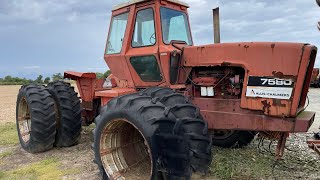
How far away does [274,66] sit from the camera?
4.49m

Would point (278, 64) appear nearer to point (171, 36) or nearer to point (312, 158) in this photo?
point (171, 36)

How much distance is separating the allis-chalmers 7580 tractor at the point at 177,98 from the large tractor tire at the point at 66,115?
0.14 feet

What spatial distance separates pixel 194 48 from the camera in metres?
5.43

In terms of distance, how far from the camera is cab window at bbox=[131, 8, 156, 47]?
5.76 m

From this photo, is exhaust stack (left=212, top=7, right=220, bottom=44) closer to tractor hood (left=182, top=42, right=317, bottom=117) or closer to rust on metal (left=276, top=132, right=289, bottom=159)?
tractor hood (left=182, top=42, right=317, bottom=117)

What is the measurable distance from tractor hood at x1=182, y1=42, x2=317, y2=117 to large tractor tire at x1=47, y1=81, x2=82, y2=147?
3334 mm

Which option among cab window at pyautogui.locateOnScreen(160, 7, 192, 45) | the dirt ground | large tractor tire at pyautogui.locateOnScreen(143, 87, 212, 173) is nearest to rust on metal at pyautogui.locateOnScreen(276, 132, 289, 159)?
the dirt ground

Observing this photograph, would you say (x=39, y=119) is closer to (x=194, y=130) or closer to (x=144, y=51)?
(x=144, y=51)

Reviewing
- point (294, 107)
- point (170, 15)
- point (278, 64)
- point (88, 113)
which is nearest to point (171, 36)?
point (170, 15)

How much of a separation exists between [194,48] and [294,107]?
5.76 feet

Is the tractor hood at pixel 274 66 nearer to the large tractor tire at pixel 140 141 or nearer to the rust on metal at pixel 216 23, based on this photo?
the rust on metal at pixel 216 23

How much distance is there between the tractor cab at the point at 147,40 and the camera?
564 cm

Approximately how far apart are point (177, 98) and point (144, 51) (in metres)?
1.41

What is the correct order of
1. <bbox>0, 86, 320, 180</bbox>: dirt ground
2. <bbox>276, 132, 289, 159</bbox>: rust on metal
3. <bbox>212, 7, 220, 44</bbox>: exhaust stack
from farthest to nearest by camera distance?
<bbox>212, 7, 220, 44</bbox>: exhaust stack, <bbox>0, 86, 320, 180</bbox>: dirt ground, <bbox>276, 132, 289, 159</bbox>: rust on metal
